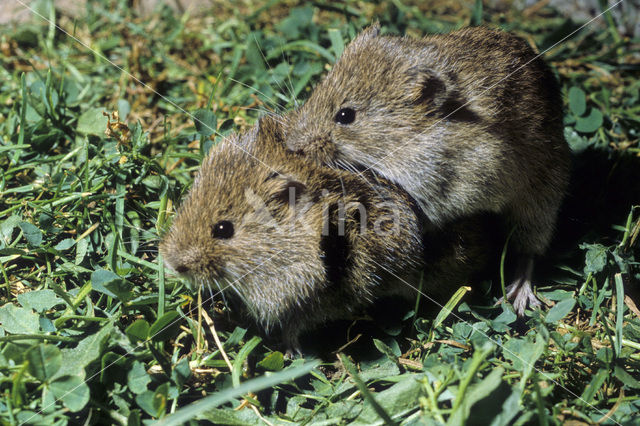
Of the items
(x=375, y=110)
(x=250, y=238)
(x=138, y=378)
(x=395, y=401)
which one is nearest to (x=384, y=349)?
(x=395, y=401)

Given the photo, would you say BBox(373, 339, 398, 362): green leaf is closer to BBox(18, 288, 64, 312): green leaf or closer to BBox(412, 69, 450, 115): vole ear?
BBox(412, 69, 450, 115): vole ear

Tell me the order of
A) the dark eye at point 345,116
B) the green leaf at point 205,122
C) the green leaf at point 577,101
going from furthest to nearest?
the green leaf at point 577,101 < the green leaf at point 205,122 < the dark eye at point 345,116

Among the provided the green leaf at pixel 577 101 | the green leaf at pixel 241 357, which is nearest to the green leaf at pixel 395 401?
the green leaf at pixel 241 357

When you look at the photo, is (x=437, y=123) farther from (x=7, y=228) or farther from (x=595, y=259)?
(x=7, y=228)

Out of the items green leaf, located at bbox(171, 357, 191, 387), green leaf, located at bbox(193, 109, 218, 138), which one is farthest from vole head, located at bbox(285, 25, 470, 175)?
green leaf, located at bbox(171, 357, 191, 387)

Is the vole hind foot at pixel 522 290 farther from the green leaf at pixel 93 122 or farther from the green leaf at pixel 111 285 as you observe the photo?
the green leaf at pixel 93 122
